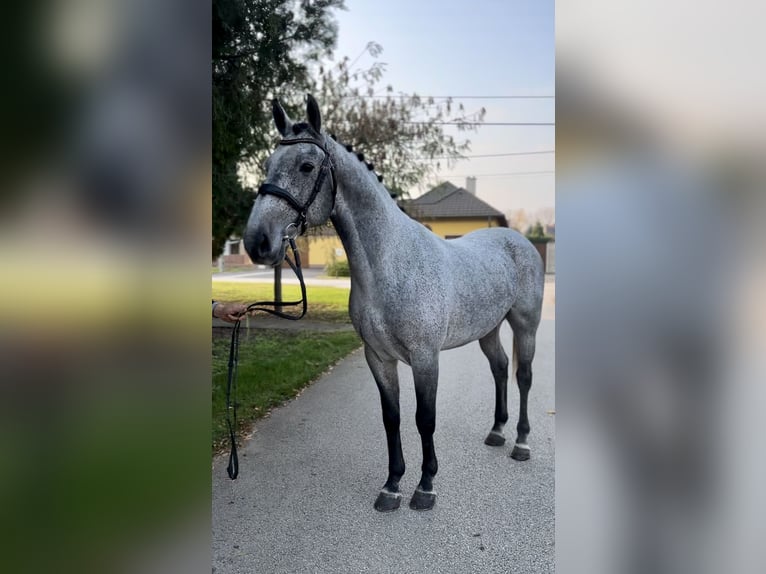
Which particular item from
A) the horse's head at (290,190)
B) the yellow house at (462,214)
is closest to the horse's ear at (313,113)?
the horse's head at (290,190)

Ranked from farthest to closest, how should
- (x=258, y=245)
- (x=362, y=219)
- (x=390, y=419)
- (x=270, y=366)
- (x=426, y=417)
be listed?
(x=270, y=366) < (x=390, y=419) < (x=426, y=417) < (x=362, y=219) < (x=258, y=245)

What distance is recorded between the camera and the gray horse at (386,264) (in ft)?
6.89

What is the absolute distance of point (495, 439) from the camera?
360 cm

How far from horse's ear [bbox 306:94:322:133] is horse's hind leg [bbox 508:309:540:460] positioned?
76.9 inches

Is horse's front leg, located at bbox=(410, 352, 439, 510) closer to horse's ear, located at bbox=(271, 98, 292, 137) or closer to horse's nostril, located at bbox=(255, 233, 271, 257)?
horse's nostril, located at bbox=(255, 233, 271, 257)

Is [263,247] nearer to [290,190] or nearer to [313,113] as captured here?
[290,190]

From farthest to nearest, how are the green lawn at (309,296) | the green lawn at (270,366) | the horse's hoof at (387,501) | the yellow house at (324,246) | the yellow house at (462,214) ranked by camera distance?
1. the yellow house at (462,214)
2. the green lawn at (309,296)
3. the yellow house at (324,246)
4. the green lawn at (270,366)
5. the horse's hoof at (387,501)

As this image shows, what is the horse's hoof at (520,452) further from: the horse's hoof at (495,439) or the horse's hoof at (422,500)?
the horse's hoof at (422,500)

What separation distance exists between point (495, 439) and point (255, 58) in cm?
322

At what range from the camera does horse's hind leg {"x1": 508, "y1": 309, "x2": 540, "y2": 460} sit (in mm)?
3389

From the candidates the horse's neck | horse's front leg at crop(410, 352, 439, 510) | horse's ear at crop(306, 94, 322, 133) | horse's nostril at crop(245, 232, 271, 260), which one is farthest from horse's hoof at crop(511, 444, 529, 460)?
horse's ear at crop(306, 94, 322, 133)
